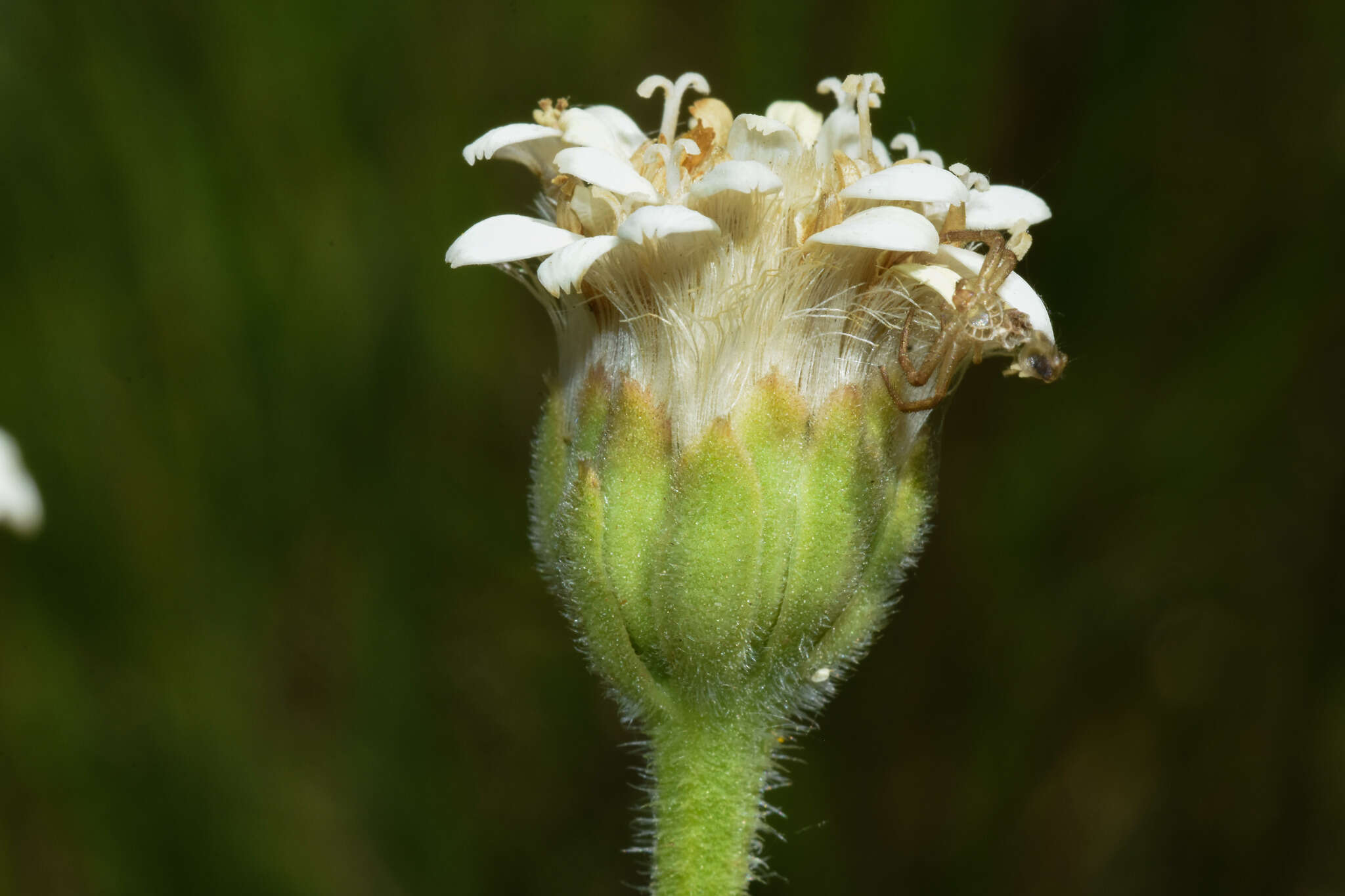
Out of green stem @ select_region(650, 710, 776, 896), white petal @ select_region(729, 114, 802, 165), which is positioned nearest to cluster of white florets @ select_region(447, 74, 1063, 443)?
white petal @ select_region(729, 114, 802, 165)

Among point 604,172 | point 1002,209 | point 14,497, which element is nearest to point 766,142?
point 604,172

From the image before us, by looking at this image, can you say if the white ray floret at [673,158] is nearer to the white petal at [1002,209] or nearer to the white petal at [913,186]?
the white petal at [913,186]

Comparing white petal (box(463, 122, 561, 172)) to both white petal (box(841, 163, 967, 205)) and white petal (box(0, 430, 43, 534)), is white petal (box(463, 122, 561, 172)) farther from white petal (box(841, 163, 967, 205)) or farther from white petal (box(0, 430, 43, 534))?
white petal (box(0, 430, 43, 534))

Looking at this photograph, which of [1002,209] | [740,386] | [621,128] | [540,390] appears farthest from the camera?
[540,390]

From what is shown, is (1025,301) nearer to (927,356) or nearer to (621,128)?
(927,356)

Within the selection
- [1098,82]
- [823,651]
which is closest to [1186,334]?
[1098,82]

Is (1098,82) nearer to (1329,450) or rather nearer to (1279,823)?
(1329,450)

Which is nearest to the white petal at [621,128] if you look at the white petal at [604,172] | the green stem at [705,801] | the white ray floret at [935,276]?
the white petal at [604,172]
